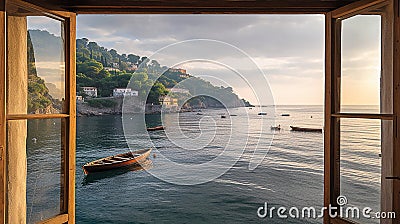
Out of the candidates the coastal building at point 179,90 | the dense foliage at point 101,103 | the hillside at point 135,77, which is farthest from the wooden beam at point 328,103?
the dense foliage at point 101,103

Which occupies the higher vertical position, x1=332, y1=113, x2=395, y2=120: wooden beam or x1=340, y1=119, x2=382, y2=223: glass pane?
x1=332, y1=113, x2=395, y2=120: wooden beam

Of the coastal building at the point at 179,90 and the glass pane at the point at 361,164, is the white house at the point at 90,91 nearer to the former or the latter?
the coastal building at the point at 179,90

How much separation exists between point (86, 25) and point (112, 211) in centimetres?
471

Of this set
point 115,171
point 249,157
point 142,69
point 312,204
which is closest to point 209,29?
point 142,69

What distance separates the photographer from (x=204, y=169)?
34.3ft

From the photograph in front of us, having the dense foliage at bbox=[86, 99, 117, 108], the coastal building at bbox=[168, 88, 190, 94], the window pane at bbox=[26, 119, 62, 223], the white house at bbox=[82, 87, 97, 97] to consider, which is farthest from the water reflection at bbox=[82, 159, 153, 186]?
the window pane at bbox=[26, 119, 62, 223]

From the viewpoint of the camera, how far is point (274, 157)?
10.2 metres

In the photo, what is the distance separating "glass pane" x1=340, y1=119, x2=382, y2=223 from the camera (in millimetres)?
1784

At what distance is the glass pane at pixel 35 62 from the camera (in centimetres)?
166

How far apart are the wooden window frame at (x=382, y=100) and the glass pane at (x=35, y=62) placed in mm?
1293

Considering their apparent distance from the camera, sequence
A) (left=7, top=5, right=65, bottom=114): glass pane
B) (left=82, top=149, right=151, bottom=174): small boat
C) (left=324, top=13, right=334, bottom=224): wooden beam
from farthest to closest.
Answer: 1. (left=82, top=149, right=151, bottom=174): small boat
2. (left=324, top=13, right=334, bottom=224): wooden beam
3. (left=7, top=5, right=65, bottom=114): glass pane

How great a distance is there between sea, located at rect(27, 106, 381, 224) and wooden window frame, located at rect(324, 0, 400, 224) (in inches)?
225

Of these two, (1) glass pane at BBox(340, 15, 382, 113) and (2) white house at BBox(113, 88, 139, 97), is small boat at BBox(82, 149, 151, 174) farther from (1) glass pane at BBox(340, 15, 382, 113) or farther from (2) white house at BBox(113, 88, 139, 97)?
(1) glass pane at BBox(340, 15, 382, 113)

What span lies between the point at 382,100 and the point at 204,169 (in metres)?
8.91
